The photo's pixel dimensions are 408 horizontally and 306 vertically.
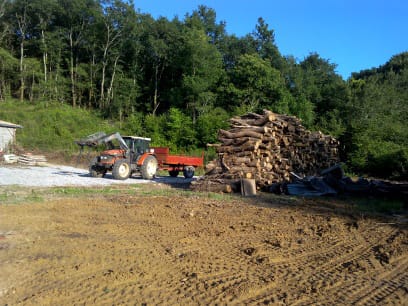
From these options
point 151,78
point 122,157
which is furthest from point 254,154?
point 151,78

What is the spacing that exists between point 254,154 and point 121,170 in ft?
21.6

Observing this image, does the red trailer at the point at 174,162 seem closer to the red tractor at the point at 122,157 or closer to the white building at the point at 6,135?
the red tractor at the point at 122,157

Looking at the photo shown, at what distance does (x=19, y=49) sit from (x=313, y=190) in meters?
Answer: 45.8

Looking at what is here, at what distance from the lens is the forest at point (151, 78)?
40.3 meters

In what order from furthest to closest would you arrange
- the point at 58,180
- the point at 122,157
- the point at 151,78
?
the point at 151,78 < the point at 122,157 < the point at 58,180

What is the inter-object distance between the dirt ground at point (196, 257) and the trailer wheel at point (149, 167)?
8.48 metres

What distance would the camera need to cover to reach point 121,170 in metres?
16.9

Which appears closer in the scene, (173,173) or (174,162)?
(174,162)

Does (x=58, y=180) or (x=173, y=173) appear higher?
(x=173, y=173)

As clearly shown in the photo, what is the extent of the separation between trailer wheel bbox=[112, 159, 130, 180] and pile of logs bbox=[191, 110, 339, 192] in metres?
4.47

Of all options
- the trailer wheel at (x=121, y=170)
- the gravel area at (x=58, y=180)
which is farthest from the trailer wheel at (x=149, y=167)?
the trailer wheel at (x=121, y=170)

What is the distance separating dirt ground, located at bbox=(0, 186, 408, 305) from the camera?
3.93 m

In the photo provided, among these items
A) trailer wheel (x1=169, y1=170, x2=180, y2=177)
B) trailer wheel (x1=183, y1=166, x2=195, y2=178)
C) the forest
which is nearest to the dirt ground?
trailer wheel (x1=183, y1=166, x2=195, y2=178)

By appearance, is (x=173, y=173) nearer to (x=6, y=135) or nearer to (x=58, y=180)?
(x=58, y=180)
